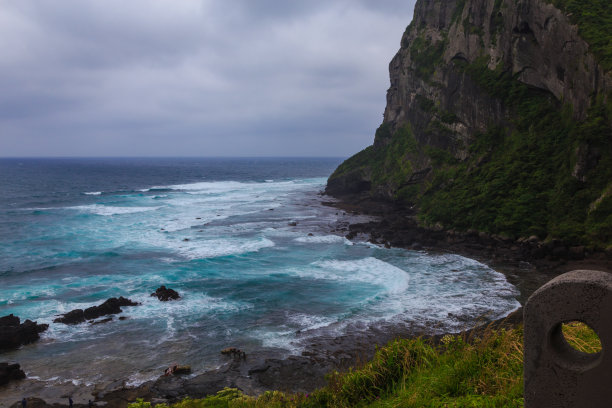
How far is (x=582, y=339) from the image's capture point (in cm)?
770

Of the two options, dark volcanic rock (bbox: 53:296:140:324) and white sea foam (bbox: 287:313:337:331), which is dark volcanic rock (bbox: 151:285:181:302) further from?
white sea foam (bbox: 287:313:337:331)

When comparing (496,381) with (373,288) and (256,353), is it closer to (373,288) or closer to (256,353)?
(256,353)

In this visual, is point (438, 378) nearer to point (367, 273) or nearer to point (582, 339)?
point (582, 339)

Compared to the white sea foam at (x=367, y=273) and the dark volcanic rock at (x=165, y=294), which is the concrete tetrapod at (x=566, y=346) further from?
the dark volcanic rock at (x=165, y=294)

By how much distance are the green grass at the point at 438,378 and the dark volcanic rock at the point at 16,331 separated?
42.0 ft

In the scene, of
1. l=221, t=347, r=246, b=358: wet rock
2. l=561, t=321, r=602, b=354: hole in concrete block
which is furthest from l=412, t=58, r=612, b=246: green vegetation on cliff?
l=221, t=347, r=246, b=358: wet rock

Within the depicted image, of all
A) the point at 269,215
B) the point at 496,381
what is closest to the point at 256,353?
the point at 496,381

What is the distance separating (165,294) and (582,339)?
70.3ft

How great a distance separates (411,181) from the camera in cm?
5253

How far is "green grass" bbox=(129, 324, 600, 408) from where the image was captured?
21.2 feet

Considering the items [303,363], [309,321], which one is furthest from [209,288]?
[303,363]

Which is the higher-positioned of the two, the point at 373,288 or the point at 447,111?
the point at 447,111

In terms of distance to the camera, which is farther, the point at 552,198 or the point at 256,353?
the point at 552,198

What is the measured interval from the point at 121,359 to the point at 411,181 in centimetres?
4229
